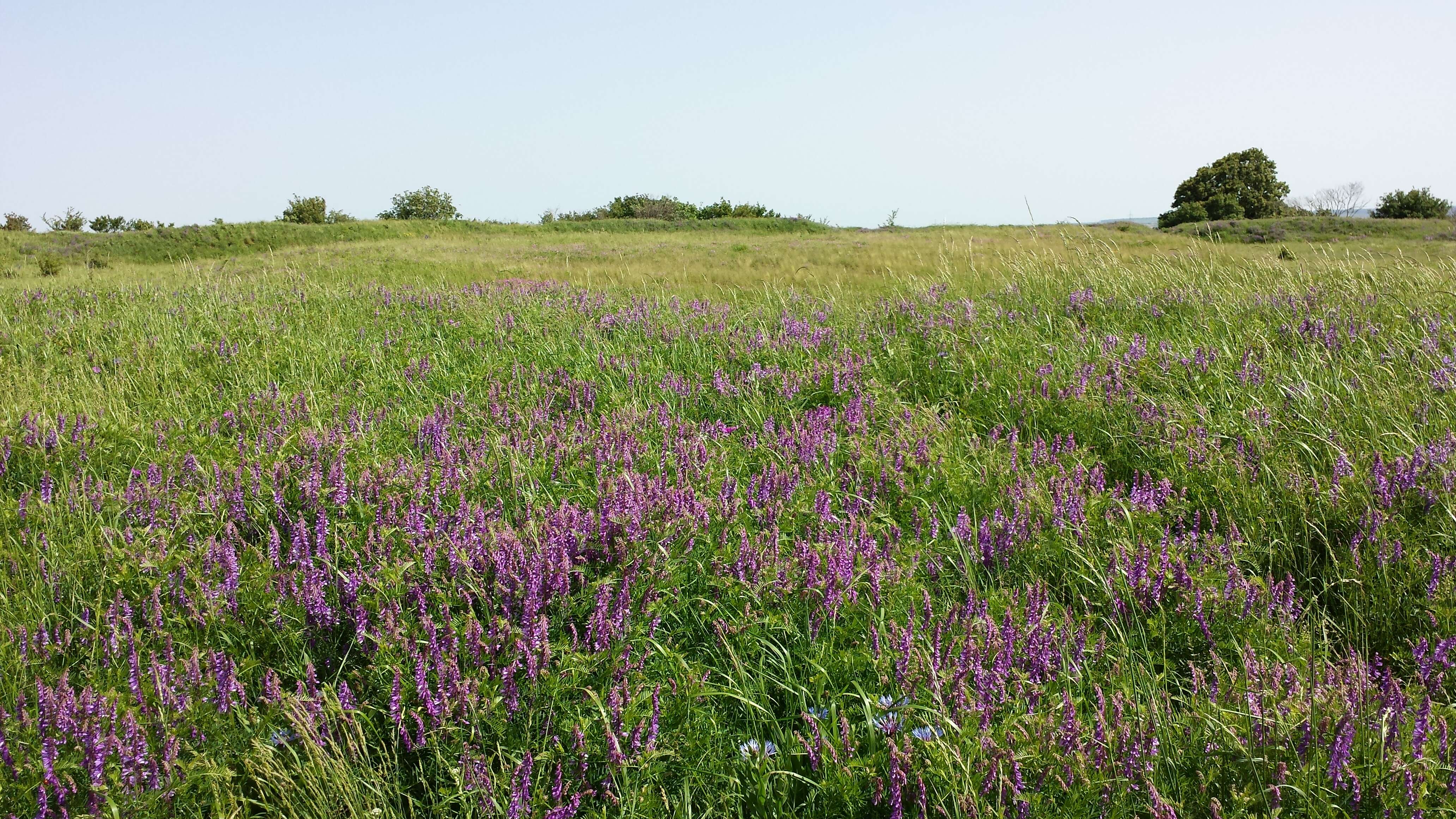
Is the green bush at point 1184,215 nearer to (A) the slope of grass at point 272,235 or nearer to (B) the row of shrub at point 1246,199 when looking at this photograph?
(B) the row of shrub at point 1246,199

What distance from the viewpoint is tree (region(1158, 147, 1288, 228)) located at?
40219 millimetres

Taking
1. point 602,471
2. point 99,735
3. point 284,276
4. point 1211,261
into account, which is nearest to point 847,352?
point 602,471

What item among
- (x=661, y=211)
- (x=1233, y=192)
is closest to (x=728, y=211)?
(x=661, y=211)

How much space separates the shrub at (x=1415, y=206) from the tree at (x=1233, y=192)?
484 centimetres

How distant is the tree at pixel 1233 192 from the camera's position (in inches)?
1583

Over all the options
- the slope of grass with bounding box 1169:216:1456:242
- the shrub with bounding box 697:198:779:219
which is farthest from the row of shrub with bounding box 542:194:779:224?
the slope of grass with bounding box 1169:216:1456:242

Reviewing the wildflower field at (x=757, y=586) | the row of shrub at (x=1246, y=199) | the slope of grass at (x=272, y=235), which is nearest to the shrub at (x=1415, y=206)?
the row of shrub at (x=1246, y=199)

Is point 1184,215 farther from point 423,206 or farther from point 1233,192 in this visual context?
point 423,206

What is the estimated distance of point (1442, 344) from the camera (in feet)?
16.4

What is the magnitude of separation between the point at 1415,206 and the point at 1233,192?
27.5 ft

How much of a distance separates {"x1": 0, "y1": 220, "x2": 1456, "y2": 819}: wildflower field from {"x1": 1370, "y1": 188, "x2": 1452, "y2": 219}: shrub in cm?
4564


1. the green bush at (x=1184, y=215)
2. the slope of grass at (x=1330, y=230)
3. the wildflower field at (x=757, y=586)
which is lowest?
the wildflower field at (x=757, y=586)

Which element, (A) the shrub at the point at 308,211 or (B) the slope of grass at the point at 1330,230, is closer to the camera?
(B) the slope of grass at the point at 1330,230

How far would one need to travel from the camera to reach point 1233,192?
138 ft
